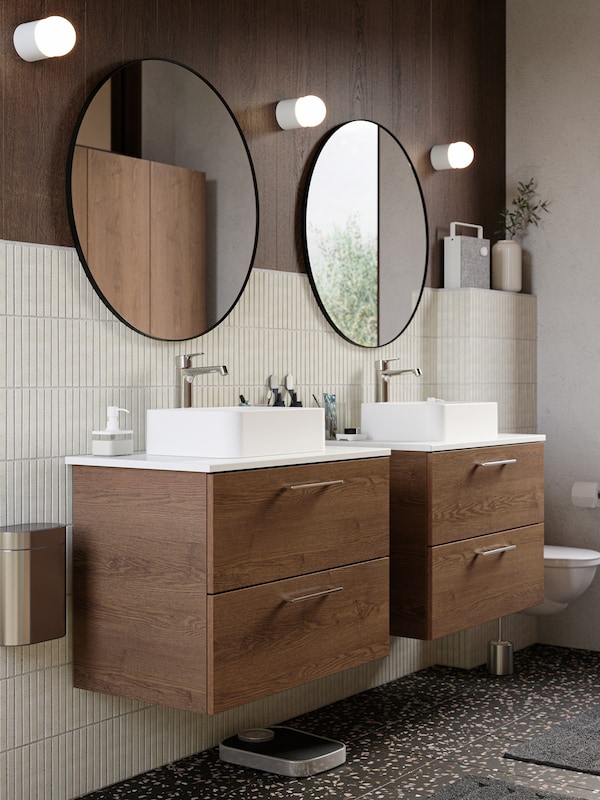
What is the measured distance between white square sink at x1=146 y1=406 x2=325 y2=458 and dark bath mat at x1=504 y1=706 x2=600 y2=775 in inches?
→ 40.2

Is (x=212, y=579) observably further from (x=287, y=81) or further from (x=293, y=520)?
A: (x=287, y=81)

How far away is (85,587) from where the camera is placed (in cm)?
246

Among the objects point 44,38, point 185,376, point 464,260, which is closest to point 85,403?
point 185,376

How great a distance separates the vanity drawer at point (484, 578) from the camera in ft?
9.78

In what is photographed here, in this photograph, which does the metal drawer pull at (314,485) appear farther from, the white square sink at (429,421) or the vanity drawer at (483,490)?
the white square sink at (429,421)

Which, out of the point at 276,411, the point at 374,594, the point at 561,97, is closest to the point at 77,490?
the point at 276,411

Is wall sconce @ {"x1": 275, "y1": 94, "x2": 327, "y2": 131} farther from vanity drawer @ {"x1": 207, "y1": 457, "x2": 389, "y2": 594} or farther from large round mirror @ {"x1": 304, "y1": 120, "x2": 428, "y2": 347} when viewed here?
vanity drawer @ {"x1": 207, "y1": 457, "x2": 389, "y2": 594}

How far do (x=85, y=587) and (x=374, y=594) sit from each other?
76cm

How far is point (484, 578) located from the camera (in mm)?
3146

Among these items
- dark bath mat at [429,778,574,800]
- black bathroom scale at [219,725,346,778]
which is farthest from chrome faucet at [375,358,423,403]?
dark bath mat at [429,778,574,800]

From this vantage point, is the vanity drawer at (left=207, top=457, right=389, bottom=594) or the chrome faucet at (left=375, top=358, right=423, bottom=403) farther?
the chrome faucet at (left=375, top=358, right=423, bottom=403)

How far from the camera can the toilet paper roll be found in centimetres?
388

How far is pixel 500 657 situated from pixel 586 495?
27.8 inches

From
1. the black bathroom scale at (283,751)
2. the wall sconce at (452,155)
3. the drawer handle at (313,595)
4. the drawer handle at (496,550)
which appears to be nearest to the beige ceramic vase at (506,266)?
the wall sconce at (452,155)
